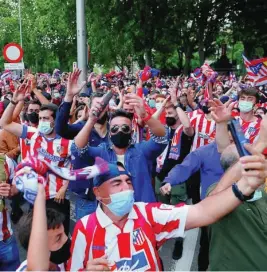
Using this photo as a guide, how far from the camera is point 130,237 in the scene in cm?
271

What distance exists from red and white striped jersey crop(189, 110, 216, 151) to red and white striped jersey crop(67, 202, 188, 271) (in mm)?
3679

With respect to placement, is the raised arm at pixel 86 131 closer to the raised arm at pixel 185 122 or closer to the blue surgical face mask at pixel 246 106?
the raised arm at pixel 185 122

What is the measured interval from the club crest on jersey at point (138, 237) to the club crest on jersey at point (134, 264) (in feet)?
0.22

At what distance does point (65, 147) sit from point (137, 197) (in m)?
1.32

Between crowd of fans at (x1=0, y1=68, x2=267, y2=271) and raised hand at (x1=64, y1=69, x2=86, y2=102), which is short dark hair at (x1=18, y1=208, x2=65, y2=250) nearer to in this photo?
crowd of fans at (x1=0, y1=68, x2=267, y2=271)

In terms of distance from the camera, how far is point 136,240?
271cm

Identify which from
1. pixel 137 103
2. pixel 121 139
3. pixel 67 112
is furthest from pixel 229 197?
pixel 67 112

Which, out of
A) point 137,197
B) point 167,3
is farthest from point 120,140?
point 167,3

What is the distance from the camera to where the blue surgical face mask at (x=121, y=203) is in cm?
277

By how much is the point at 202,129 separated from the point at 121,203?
388 cm

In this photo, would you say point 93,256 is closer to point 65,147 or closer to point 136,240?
point 136,240

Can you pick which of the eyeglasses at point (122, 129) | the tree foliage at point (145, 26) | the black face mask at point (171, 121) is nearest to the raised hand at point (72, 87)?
the eyeglasses at point (122, 129)

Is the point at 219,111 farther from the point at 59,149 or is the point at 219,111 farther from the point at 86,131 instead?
the point at 59,149

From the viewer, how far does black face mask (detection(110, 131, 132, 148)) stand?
13.5ft
